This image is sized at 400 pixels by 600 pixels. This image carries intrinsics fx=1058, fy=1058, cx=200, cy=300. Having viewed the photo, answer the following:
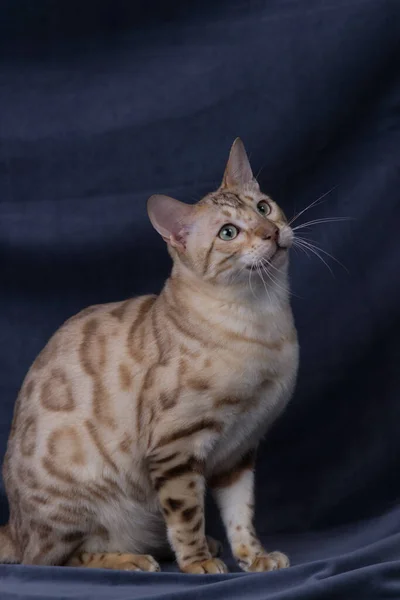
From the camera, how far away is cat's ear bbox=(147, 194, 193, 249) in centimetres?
279

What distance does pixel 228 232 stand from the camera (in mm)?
2771

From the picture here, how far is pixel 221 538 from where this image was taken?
3342 mm

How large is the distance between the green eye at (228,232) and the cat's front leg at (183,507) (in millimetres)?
578

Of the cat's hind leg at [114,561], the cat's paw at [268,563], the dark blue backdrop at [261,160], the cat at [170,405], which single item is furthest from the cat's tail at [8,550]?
the cat's paw at [268,563]

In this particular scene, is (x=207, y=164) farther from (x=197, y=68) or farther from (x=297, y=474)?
(x=297, y=474)

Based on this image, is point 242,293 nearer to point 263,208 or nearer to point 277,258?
point 277,258

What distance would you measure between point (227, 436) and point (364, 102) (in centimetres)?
126

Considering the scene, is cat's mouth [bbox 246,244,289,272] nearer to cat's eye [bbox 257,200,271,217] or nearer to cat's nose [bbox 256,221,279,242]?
cat's nose [bbox 256,221,279,242]

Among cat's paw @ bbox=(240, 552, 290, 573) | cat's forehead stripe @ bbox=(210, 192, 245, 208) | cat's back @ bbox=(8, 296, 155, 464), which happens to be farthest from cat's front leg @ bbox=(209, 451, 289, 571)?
cat's forehead stripe @ bbox=(210, 192, 245, 208)

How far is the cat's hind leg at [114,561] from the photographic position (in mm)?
2852

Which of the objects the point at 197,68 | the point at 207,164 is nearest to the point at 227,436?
the point at 207,164

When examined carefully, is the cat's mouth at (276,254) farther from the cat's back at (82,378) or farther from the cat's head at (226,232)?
the cat's back at (82,378)

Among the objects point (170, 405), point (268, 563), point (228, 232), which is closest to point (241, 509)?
point (268, 563)

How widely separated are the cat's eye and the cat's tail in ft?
3.86
